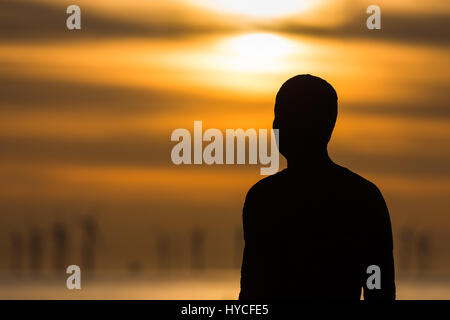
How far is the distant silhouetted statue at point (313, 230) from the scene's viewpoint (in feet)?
22.3

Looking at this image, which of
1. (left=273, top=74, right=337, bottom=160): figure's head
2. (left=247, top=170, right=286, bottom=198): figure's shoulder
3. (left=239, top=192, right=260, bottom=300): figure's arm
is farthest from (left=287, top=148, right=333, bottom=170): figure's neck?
(left=239, top=192, right=260, bottom=300): figure's arm

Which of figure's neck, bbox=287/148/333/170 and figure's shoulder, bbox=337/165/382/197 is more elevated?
figure's neck, bbox=287/148/333/170

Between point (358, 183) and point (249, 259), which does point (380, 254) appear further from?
point (249, 259)

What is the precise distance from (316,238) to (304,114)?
73 cm

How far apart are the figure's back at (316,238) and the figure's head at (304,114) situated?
262 mm

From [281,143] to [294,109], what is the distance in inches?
9.0

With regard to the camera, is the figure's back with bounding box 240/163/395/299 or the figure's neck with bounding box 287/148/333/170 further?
the figure's neck with bounding box 287/148/333/170

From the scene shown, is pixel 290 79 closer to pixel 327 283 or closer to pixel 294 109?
pixel 294 109

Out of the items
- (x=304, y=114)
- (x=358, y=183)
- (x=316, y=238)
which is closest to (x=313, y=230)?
(x=316, y=238)

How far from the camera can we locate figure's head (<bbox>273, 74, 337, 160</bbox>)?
6.82 metres

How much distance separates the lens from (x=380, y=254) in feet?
22.5

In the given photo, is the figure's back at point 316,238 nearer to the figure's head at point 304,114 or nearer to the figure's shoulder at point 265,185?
the figure's shoulder at point 265,185

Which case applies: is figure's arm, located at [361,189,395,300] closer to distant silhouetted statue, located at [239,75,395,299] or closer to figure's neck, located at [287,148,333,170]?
distant silhouetted statue, located at [239,75,395,299]
